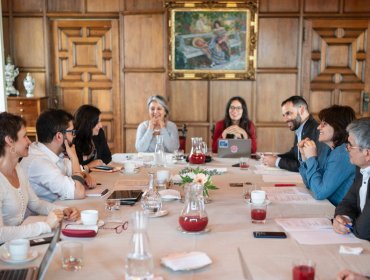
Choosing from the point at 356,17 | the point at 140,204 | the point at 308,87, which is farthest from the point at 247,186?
the point at 356,17

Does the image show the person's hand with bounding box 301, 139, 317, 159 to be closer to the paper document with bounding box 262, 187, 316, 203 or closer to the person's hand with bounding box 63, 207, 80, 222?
the paper document with bounding box 262, 187, 316, 203

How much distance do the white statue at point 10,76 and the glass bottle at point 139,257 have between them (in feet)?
16.8

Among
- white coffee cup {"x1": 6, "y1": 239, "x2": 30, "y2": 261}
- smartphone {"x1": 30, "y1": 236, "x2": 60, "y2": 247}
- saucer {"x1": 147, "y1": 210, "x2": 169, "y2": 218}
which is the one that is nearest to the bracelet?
saucer {"x1": 147, "y1": 210, "x2": 169, "y2": 218}

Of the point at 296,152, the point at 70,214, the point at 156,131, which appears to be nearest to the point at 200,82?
the point at 156,131

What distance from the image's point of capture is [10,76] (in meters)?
6.18

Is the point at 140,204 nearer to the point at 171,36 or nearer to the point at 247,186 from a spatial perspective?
the point at 247,186

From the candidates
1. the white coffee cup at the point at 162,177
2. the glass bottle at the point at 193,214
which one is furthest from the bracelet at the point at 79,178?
the glass bottle at the point at 193,214

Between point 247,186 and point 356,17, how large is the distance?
4030 millimetres

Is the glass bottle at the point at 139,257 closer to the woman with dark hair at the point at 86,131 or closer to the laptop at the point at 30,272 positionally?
the laptop at the point at 30,272

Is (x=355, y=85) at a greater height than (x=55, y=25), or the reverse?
(x=55, y=25)

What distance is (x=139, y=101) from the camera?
21.1 feet

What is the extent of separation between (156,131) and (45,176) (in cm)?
206

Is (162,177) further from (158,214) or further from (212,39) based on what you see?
(212,39)

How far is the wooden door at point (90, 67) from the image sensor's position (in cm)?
638
